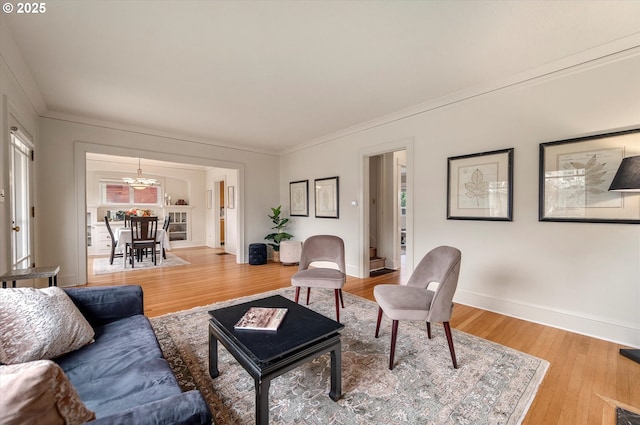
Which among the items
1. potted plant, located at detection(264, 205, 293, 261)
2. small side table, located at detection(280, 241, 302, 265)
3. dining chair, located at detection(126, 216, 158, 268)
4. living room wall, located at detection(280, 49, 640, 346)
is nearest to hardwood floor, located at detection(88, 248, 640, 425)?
living room wall, located at detection(280, 49, 640, 346)

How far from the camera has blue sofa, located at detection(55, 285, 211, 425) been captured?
2.56 ft

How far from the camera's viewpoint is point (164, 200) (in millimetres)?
7770

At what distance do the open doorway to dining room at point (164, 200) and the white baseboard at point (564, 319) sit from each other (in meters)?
5.75

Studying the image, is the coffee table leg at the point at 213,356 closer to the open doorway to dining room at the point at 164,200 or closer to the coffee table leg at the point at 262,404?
the coffee table leg at the point at 262,404

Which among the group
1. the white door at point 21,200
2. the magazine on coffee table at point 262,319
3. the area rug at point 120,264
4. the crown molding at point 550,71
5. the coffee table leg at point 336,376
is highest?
the crown molding at point 550,71

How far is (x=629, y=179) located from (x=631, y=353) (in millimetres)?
1329

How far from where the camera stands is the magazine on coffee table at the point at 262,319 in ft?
5.31

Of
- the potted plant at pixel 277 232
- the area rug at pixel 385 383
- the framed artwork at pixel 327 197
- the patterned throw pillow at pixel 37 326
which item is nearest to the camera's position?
the patterned throw pillow at pixel 37 326

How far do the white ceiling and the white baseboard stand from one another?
2320 mm

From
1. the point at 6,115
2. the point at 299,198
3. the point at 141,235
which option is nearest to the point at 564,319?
the point at 299,198

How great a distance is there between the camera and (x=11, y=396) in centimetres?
55

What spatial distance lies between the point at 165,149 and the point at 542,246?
5.54m

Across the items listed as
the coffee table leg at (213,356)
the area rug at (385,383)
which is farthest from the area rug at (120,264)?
the coffee table leg at (213,356)

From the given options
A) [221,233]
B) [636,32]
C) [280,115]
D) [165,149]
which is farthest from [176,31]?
[221,233]
